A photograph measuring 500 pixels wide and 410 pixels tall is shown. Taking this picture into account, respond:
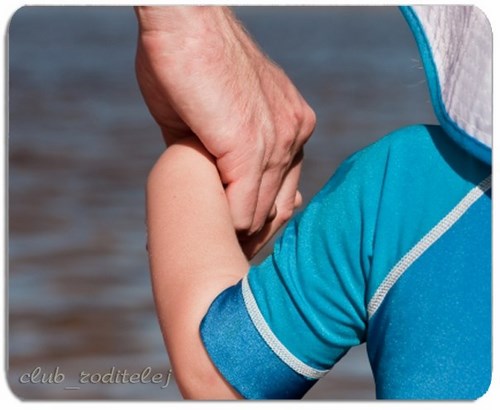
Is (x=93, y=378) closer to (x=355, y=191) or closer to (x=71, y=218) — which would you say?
(x=355, y=191)

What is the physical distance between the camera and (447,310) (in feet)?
1.88

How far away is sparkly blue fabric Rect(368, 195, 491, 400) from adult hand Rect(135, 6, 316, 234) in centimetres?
18

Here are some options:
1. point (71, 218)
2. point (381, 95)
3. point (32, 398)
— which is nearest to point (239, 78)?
point (32, 398)

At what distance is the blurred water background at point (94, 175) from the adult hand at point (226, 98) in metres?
0.03

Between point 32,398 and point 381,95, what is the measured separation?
3.60ft

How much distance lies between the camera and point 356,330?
611 mm

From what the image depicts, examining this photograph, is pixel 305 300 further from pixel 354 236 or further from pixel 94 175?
pixel 94 175

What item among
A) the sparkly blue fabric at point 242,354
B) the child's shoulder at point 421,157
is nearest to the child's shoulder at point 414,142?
the child's shoulder at point 421,157

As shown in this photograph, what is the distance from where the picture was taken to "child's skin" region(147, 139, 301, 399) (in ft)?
2.11

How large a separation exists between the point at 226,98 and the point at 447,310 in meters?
0.20

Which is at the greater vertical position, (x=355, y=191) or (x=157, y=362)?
(x=355, y=191)

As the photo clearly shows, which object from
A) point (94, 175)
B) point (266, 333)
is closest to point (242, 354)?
point (266, 333)

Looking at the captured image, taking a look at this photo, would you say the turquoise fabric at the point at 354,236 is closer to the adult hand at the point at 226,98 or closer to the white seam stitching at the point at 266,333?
the white seam stitching at the point at 266,333

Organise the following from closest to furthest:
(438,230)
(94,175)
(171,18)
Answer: (438,230)
(171,18)
(94,175)
